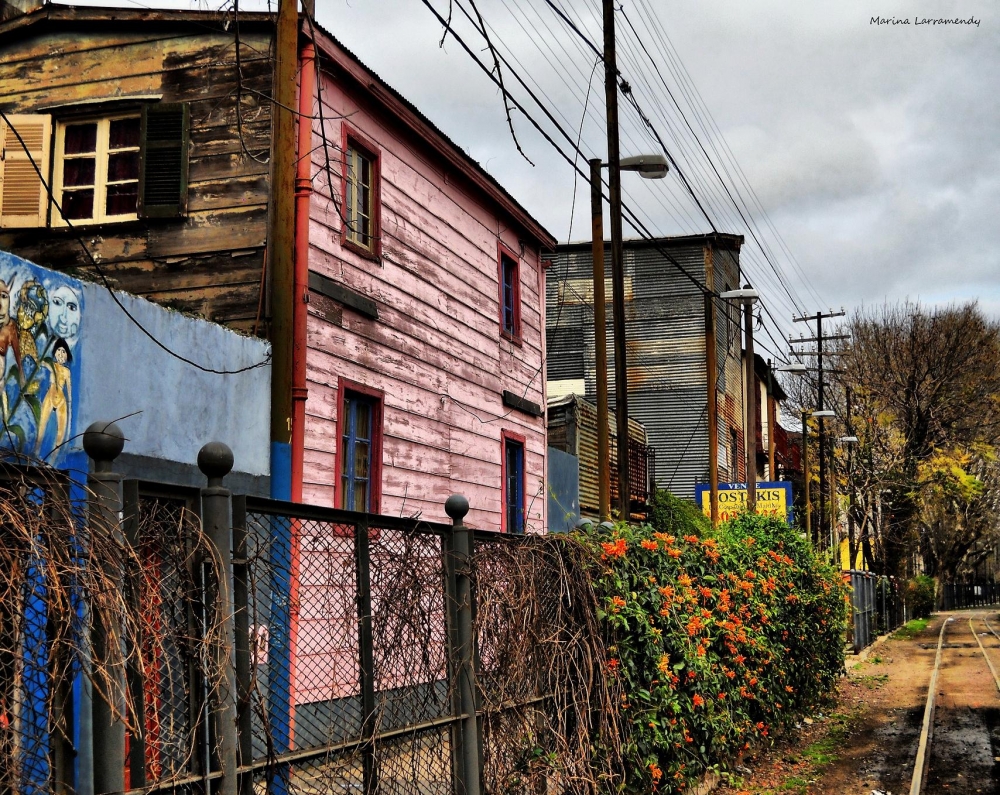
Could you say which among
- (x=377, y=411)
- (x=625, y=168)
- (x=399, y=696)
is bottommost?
(x=399, y=696)

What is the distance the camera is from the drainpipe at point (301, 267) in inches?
419

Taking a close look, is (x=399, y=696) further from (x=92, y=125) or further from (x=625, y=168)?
(x=625, y=168)

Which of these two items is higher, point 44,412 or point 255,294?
point 255,294

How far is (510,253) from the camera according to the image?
17.2 metres

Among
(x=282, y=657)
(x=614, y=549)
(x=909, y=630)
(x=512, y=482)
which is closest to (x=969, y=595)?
(x=909, y=630)

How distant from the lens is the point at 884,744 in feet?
44.4

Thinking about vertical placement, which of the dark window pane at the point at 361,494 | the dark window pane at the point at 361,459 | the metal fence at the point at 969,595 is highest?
the dark window pane at the point at 361,459

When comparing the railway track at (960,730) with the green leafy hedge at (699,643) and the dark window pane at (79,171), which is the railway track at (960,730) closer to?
the green leafy hedge at (699,643)

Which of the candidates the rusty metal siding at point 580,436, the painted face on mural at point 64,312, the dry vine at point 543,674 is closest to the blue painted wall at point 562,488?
the rusty metal siding at point 580,436

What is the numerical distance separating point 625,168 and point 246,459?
795 cm

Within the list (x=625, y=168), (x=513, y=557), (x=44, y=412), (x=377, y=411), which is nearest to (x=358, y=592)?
(x=513, y=557)

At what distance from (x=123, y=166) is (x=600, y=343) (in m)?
7.21

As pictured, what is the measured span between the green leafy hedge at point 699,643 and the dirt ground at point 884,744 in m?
0.40

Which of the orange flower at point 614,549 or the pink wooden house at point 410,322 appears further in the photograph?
the pink wooden house at point 410,322
